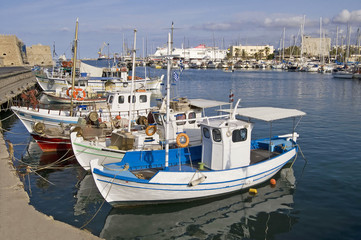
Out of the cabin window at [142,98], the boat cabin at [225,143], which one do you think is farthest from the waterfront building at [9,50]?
the boat cabin at [225,143]

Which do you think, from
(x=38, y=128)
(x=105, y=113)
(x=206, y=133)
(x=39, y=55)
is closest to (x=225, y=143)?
(x=206, y=133)

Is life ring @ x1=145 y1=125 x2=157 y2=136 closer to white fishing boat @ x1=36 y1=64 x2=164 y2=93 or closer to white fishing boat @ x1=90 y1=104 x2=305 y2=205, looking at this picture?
white fishing boat @ x1=90 y1=104 x2=305 y2=205

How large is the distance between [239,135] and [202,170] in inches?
89.9

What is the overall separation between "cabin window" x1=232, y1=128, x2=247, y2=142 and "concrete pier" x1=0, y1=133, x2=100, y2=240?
7.53m

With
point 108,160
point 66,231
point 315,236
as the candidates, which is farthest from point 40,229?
point 315,236

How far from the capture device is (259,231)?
12.6 m

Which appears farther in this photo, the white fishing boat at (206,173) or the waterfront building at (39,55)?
the waterfront building at (39,55)

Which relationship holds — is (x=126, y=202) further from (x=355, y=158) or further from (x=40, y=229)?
(x=355, y=158)

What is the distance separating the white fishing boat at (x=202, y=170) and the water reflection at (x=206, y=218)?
1.46 ft

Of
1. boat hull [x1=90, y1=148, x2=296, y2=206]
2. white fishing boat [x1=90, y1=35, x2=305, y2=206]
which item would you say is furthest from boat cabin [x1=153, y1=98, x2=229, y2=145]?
boat hull [x1=90, y1=148, x2=296, y2=206]

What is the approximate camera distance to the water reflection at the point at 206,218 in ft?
40.7

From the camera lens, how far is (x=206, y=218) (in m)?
13.5

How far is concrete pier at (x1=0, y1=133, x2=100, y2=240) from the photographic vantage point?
31.0ft

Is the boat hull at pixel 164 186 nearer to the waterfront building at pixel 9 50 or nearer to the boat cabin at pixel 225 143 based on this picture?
the boat cabin at pixel 225 143
